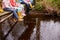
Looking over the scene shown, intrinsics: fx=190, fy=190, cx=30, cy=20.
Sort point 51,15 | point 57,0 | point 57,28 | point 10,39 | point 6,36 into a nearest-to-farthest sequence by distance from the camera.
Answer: point 10,39, point 6,36, point 57,28, point 51,15, point 57,0

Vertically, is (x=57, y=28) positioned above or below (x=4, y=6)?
below

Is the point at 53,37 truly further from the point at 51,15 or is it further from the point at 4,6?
the point at 51,15

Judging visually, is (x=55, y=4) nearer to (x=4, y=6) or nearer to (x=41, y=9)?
(x=41, y=9)

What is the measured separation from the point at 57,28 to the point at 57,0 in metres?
4.07

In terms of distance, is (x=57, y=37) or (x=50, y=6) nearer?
(x=57, y=37)

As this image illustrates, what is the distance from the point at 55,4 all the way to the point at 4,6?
3.48 meters

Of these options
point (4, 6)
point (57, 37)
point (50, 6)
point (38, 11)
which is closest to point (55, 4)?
point (50, 6)

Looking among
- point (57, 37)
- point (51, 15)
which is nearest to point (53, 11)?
point (51, 15)

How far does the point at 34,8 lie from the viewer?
10133mm

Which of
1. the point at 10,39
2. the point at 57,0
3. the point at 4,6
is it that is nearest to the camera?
the point at 10,39

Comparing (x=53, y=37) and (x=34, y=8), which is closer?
(x=53, y=37)

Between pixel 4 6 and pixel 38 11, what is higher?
pixel 4 6

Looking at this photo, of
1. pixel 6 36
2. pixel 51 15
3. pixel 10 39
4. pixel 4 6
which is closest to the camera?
pixel 10 39

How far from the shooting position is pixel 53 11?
8.94 m
